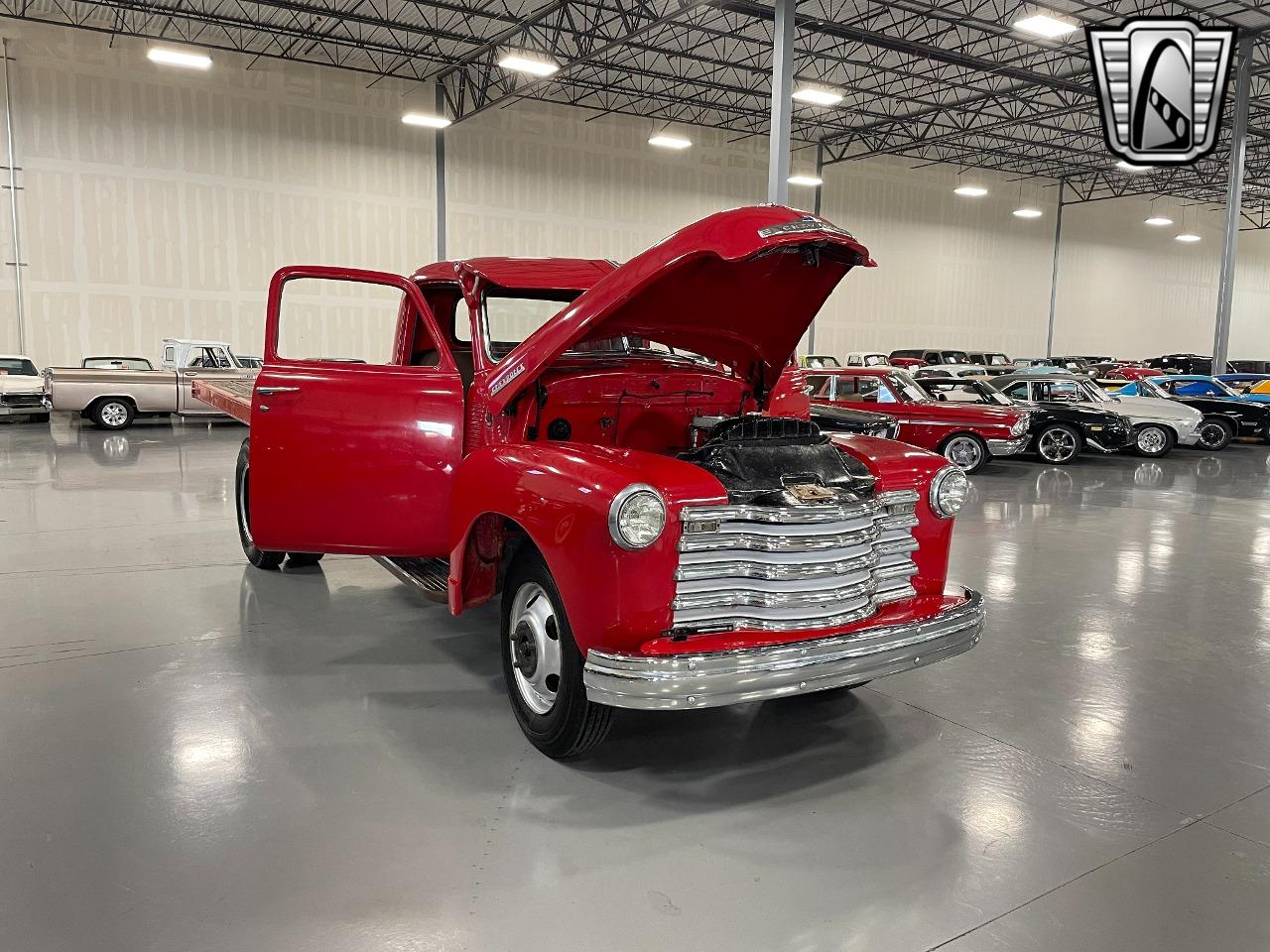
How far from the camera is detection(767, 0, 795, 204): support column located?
12.1 meters

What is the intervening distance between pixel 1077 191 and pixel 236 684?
35758 mm

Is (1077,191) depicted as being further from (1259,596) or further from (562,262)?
(562,262)

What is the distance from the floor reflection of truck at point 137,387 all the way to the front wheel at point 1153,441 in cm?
1521

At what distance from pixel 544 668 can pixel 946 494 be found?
5.73 ft

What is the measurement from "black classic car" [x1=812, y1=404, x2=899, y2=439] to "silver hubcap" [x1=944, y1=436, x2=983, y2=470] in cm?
143

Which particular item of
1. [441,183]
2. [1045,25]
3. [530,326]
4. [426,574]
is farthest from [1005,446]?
[441,183]

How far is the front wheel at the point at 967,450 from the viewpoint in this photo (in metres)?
12.1

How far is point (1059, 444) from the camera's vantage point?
1356 cm

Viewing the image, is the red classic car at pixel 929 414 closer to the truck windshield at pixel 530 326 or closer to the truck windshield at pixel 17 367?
the truck windshield at pixel 530 326

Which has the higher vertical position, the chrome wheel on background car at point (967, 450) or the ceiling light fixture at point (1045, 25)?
the ceiling light fixture at point (1045, 25)

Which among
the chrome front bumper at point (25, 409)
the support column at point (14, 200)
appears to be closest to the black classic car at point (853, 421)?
the chrome front bumper at point (25, 409)

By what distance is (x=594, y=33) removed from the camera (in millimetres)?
16516

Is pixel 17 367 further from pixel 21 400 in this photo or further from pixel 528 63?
pixel 528 63

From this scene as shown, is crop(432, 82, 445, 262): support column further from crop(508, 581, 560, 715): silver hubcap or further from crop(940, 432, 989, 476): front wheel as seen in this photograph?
crop(508, 581, 560, 715): silver hubcap
